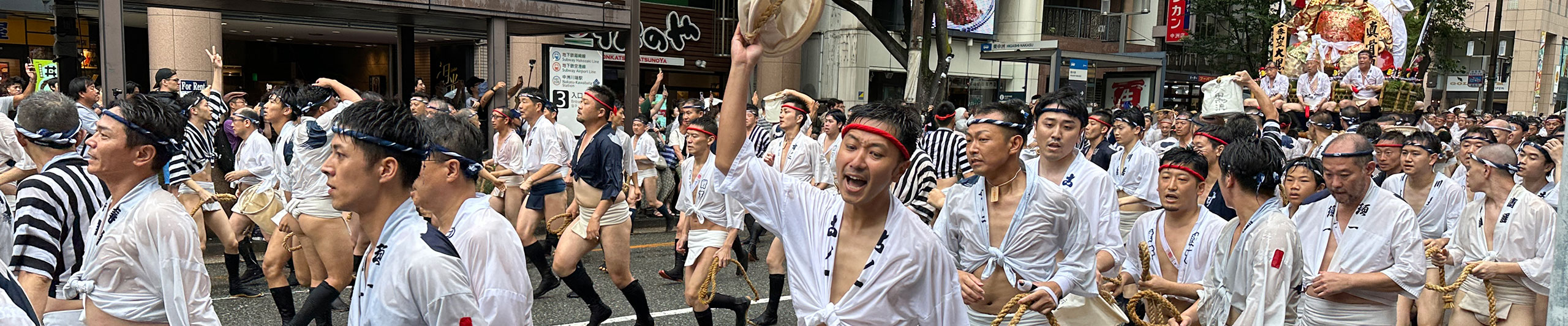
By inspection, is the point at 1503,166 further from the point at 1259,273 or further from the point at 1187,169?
the point at 1259,273

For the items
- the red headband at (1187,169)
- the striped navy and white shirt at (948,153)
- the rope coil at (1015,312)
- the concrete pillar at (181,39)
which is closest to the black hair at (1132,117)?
the striped navy and white shirt at (948,153)

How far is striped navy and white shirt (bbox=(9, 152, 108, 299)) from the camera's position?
3822mm

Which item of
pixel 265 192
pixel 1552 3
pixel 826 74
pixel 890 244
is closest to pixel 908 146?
pixel 890 244

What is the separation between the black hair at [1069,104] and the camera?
18.5 ft

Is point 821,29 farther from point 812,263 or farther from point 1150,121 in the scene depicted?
point 812,263

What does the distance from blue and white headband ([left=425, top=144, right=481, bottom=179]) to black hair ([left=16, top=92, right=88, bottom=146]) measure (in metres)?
2.42

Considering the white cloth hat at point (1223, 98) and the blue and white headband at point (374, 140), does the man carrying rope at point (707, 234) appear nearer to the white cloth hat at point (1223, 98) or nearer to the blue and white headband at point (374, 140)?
the blue and white headband at point (374, 140)

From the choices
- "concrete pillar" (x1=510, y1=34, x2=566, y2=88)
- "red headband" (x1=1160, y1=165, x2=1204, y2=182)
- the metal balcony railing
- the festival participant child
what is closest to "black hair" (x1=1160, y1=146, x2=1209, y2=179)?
"red headband" (x1=1160, y1=165, x2=1204, y2=182)

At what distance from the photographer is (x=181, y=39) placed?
54.4 ft

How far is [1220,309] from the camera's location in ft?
14.7

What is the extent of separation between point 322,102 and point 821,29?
2224 cm

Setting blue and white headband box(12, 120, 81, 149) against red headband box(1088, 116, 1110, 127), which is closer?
blue and white headband box(12, 120, 81, 149)

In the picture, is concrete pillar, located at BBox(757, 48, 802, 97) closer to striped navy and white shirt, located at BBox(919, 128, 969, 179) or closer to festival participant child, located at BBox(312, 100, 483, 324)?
striped navy and white shirt, located at BBox(919, 128, 969, 179)

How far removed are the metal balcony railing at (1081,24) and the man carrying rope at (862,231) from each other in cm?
3032
